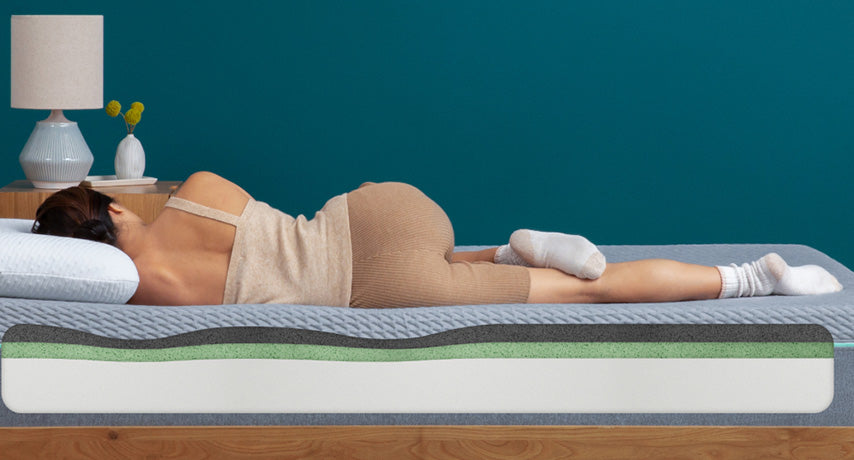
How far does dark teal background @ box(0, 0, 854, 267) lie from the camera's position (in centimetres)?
362

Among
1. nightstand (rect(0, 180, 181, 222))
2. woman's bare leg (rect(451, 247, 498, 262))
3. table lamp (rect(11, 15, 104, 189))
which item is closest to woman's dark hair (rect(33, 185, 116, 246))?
woman's bare leg (rect(451, 247, 498, 262))

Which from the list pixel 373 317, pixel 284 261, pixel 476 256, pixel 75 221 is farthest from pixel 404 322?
pixel 75 221

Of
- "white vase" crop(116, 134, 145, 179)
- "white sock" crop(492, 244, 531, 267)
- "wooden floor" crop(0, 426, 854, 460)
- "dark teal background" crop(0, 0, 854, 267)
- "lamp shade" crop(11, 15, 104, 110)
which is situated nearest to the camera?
"wooden floor" crop(0, 426, 854, 460)

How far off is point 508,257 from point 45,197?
144cm

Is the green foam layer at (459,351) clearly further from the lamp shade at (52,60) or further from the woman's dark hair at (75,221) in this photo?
the lamp shade at (52,60)

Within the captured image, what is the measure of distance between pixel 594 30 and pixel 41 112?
200cm

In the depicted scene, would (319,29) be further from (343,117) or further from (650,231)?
(650,231)

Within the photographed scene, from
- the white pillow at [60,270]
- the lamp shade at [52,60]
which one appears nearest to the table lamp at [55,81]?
the lamp shade at [52,60]

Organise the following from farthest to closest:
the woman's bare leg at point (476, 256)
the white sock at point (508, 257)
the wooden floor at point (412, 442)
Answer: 1. the woman's bare leg at point (476, 256)
2. the white sock at point (508, 257)
3. the wooden floor at point (412, 442)

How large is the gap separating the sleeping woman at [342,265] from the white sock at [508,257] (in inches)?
5.5

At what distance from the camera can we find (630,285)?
1.98 meters

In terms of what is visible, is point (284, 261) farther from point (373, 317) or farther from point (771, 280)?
point (771, 280)

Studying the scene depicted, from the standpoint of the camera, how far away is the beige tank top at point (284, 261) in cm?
195

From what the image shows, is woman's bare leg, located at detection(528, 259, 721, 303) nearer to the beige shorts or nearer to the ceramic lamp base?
the beige shorts
